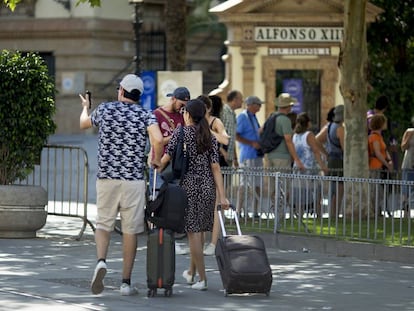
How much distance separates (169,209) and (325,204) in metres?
4.56

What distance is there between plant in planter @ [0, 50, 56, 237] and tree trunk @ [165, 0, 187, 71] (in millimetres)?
10847

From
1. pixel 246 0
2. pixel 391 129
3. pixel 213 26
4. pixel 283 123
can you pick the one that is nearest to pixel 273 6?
pixel 246 0

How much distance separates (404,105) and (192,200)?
13.8 metres

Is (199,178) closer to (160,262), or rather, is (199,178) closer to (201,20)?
(160,262)

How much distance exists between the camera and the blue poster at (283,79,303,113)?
24.9 metres

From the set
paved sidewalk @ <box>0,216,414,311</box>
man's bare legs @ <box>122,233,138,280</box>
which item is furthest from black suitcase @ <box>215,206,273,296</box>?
man's bare legs @ <box>122,233,138,280</box>

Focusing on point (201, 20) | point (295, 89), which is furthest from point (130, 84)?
point (201, 20)

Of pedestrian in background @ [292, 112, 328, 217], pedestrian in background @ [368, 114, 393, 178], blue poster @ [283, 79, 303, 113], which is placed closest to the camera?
pedestrian in background @ [292, 112, 328, 217]

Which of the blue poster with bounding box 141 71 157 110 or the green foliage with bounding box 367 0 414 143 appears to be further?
the green foliage with bounding box 367 0 414 143

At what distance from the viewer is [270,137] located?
61.2 ft

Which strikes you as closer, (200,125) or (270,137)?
(200,125)

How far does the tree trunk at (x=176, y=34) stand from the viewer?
90.1ft

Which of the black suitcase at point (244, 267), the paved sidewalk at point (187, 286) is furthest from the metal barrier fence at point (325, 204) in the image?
the black suitcase at point (244, 267)

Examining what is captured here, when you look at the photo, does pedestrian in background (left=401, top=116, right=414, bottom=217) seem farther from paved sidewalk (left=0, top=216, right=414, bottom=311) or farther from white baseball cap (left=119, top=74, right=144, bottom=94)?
white baseball cap (left=119, top=74, right=144, bottom=94)
